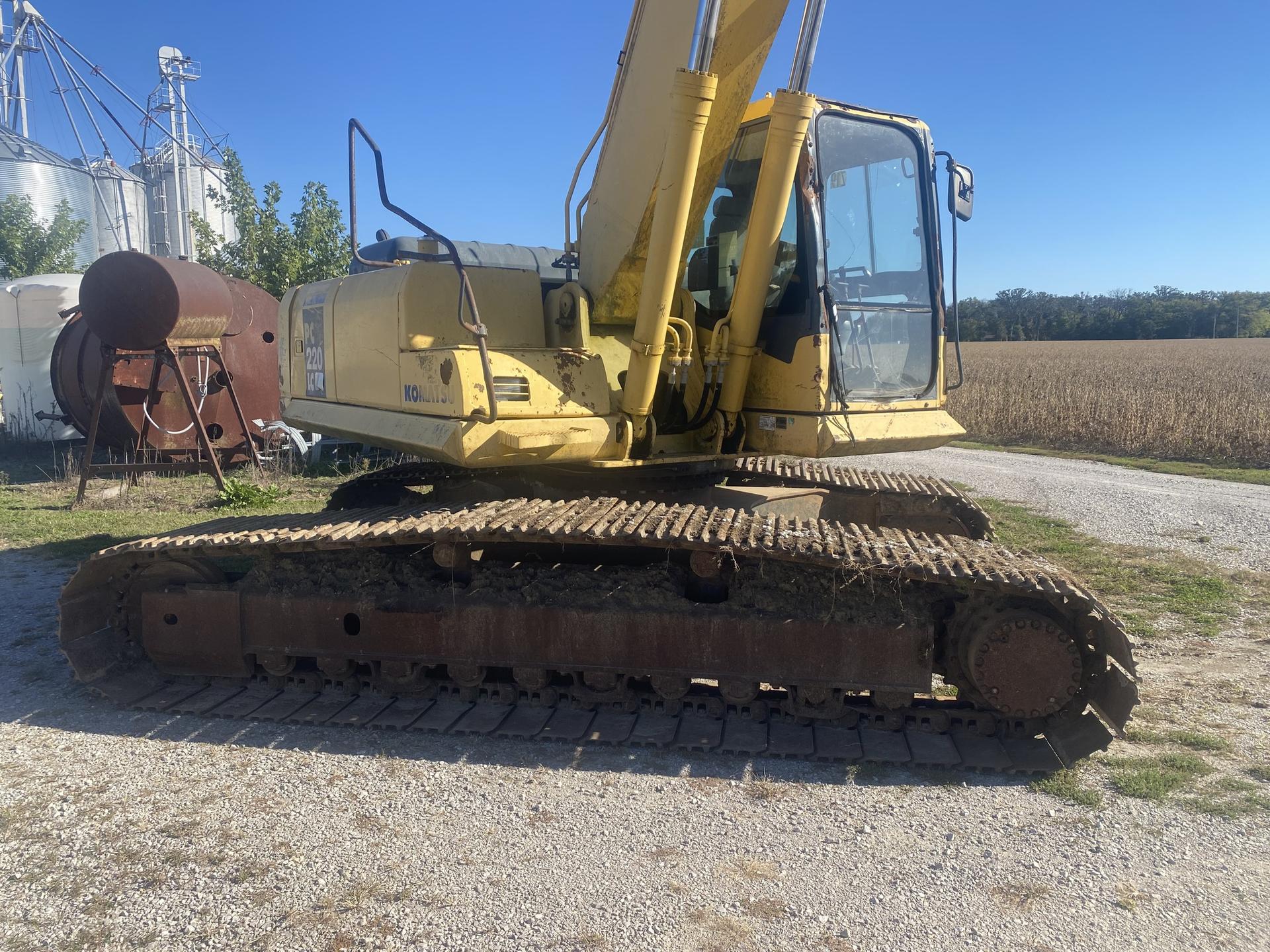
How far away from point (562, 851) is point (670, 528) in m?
1.42

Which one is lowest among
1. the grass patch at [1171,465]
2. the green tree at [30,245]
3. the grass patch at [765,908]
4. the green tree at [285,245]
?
the grass patch at [765,908]

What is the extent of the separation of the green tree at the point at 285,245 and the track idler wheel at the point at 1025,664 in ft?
47.7

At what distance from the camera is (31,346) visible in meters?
15.2

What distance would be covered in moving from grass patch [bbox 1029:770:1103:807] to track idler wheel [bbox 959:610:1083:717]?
0.28 meters

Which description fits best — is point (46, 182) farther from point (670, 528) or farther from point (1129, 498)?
point (670, 528)

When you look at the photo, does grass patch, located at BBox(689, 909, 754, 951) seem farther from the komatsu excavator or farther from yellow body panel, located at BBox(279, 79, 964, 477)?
yellow body panel, located at BBox(279, 79, 964, 477)

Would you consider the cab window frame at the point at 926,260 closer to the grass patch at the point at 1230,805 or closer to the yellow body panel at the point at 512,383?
the yellow body panel at the point at 512,383

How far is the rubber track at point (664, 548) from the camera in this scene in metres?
3.83

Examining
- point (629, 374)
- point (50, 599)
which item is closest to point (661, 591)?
point (629, 374)

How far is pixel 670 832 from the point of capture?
3342 mm

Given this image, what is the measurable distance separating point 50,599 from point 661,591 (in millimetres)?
4775

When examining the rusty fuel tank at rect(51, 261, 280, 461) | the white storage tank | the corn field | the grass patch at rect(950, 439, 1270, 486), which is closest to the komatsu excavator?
the rusty fuel tank at rect(51, 261, 280, 461)

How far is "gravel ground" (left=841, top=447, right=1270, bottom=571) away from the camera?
8266mm

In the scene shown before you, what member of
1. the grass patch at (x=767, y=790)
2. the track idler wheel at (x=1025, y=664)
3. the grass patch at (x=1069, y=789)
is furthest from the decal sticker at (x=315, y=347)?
the grass patch at (x=1069, y=789)
